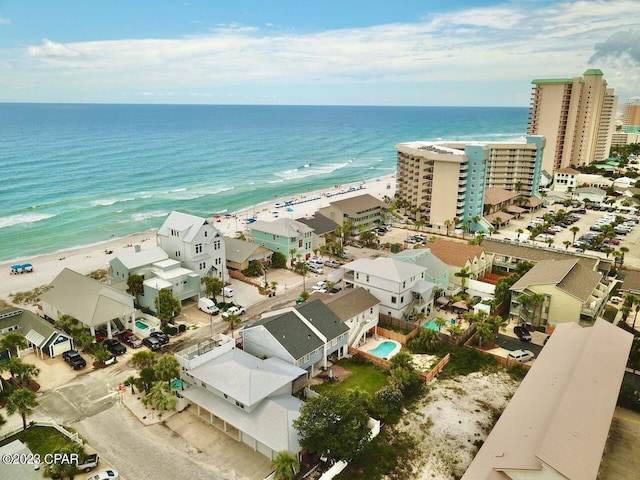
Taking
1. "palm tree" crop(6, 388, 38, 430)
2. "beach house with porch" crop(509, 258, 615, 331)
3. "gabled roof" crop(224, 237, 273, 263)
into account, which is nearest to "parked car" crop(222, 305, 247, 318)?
"gabled roof" crop(224, 237, 273, 263)

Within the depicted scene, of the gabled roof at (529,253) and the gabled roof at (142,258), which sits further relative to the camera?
the gabled roof at (529,253)

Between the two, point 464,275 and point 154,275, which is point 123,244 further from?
point 464,275

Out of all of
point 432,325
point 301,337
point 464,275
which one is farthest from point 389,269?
point 301,337

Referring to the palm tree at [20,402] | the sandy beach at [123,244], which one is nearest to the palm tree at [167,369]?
the palm tree at [20,402]

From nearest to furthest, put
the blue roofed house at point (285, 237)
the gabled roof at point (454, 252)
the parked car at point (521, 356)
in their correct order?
the parked car at point (521, 356) → the gabled roof at point (454, 252) → the blue roofed house at point (285, 237)

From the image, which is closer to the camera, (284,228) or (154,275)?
(154,275)

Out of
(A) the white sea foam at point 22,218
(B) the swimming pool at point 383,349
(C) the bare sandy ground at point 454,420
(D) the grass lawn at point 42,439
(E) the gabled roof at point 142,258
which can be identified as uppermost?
(E) the gabled roof at point 142,258

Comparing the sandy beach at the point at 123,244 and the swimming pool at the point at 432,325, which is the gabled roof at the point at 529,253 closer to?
the swimming pool at the point at 432,325

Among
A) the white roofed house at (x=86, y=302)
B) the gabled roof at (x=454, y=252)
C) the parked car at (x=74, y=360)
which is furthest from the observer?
the gabled roof at (x=454, y=252)
